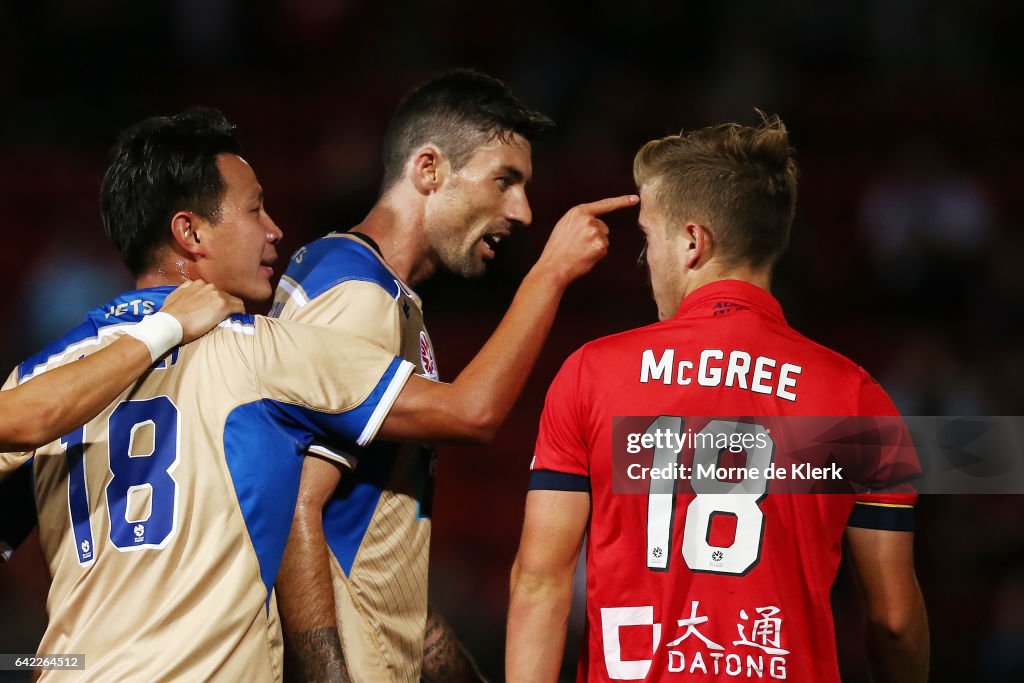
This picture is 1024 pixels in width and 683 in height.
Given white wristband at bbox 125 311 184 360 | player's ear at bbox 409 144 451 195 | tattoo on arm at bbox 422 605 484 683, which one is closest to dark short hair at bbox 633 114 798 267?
player's ear at bbox 409 144 451 195

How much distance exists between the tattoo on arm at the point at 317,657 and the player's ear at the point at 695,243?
4.61 feet

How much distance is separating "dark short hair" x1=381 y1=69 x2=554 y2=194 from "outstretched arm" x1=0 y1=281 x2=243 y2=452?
143 cm

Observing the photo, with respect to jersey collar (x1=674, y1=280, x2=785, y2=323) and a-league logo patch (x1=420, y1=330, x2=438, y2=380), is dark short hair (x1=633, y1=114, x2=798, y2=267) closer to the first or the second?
jersey collar (x1=674, y1=280, x2=785, y2=323)

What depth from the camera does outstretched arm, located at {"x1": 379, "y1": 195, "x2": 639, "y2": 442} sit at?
10.5 feet

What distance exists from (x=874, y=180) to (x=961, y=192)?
68 cm

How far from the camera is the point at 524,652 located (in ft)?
9.96

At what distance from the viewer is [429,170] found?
4.17 metres

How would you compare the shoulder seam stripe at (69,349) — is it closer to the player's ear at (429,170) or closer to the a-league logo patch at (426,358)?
the a-league logo patch at (426,358)

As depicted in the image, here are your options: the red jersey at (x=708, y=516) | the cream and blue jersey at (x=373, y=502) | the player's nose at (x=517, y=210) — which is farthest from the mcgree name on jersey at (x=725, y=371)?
the player's nose at (x=517, y=210)

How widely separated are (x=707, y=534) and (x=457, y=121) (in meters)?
1.85

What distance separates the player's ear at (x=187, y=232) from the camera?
3383mm

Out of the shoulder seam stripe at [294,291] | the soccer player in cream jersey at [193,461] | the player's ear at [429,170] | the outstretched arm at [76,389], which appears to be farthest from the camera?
the player's ear at [429,170]

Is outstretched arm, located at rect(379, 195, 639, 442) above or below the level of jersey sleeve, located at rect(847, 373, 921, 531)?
above

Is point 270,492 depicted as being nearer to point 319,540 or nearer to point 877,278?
point 319,540
